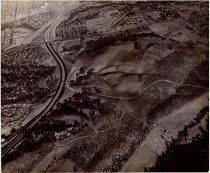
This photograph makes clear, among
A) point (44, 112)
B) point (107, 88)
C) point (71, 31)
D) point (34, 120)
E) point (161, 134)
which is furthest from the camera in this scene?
point (71, 31)

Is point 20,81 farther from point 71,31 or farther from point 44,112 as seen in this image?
point 71,31

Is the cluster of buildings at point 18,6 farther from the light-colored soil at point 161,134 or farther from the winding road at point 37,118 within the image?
the light-colored soil at point 161,134

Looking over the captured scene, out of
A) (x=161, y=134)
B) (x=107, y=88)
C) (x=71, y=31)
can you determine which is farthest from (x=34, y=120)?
(x=71, y=31)

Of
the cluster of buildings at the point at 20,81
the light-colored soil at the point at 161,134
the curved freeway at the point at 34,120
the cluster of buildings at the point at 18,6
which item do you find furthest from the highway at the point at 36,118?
the cluster of buildings at the point at 18,6

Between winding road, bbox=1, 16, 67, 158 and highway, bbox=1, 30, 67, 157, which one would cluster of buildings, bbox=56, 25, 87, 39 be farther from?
highway, bbox=1, 30, 67, 157

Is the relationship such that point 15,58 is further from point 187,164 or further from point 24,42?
point 187,164

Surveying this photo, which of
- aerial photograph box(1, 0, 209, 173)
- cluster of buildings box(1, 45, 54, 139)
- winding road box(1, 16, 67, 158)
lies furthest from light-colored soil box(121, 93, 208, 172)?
cluster of buildings box(1, 45, 54, 139)

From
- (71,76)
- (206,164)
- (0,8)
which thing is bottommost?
(206,164)

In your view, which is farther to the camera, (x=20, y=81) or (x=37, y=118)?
(x=20, y=81)

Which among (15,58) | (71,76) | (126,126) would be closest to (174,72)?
(126,126)
